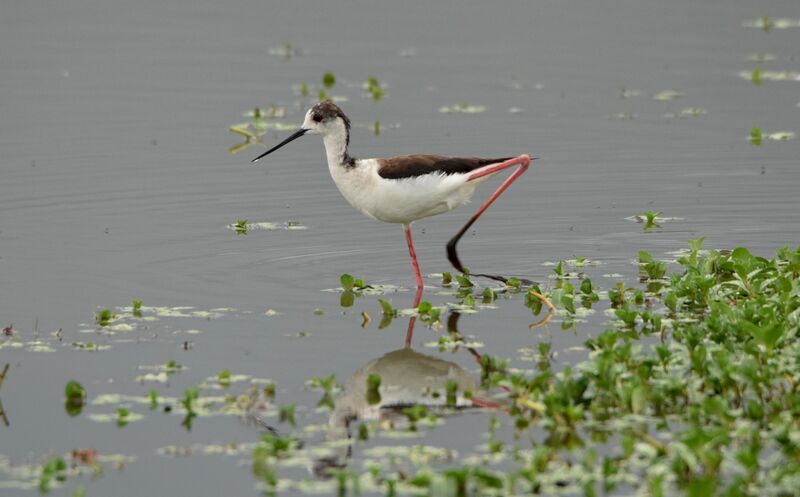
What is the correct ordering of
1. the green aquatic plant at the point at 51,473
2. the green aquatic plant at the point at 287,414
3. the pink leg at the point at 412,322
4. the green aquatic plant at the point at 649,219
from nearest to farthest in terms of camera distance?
the green aquatic plant at the point at 51,473 → the green aquatic plant at the point at 287,414 → the pink leg at the point at 412,322 → the green aquatic plant at the point at 649,219

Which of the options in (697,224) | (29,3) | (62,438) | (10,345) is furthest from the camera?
(29,3)

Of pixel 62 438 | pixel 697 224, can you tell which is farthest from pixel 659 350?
pixel 697 224

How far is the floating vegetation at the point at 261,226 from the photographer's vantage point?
40.0 ft

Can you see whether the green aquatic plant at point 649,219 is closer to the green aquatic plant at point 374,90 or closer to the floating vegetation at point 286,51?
the green aquatic plant at point 374,90

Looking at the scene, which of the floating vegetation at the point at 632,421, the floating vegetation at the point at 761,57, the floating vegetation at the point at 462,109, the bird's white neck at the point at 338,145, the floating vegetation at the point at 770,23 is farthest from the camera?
the floating vegetation at the point at 770,23

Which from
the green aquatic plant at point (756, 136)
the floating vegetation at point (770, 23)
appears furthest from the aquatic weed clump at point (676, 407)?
the floating vegetation at point (770, 23)

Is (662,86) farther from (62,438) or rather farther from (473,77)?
(62,438)

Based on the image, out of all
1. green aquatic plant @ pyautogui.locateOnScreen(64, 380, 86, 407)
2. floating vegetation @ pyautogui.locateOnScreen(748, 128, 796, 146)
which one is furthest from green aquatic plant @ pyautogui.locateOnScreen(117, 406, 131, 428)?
floating vegetation @ pyautogui.locateOnScreen(748, 128, 796, 146)

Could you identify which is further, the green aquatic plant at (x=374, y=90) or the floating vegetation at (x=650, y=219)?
the green aquatic plant at (x=374, y=90)

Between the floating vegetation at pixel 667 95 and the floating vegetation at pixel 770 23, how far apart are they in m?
5.38

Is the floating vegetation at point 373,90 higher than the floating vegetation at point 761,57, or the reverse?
the floating vegetation at point 761,57

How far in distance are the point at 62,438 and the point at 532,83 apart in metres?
12.7

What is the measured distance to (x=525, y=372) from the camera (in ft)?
26.5

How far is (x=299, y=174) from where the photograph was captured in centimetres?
1472
